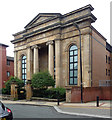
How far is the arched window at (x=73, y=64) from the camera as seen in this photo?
25.9 m

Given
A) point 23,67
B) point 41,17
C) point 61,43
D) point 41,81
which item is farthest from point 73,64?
point 23,67

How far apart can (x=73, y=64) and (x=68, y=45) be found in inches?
142

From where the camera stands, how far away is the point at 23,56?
122 feet

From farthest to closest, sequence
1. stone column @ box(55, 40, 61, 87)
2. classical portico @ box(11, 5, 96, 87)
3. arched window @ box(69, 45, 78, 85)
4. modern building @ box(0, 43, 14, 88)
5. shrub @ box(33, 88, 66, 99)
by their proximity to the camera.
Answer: modern building @ box(0, 43, 14, 88), stone column @ box(55, 40, 61, 87), arched window @ box(69, 45, 78, 85), classical portico @ box(11, 5, 96, 87), shrub @ box(33, 88, 66, 99)

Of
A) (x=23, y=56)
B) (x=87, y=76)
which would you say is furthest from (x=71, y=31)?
(x=23, y=56)

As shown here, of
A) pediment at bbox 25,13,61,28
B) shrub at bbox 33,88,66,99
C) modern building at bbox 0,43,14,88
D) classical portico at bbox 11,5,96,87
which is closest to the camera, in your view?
shrub at bbox 33,88,66,99

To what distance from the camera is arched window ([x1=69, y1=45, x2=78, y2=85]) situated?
25.9 metres

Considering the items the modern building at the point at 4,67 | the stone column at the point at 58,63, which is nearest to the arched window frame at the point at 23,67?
the modern building at the point at 4,67

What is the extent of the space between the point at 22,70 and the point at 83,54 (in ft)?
61.7

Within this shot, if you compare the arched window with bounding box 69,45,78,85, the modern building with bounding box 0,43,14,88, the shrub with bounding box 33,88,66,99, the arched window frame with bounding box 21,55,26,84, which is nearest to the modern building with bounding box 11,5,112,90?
the arched window with bounding box 69,45,78,85

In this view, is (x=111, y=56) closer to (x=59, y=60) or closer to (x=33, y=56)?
(x=59, y=60)

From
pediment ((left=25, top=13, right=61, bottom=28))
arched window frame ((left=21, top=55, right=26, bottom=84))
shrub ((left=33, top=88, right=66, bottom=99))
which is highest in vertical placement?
pediment ((left=25, top=13, right=61, bottom=28))

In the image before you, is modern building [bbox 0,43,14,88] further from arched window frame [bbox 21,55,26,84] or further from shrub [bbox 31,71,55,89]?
shrub [bbox 31,71,55,89]

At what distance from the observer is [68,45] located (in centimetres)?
2672
